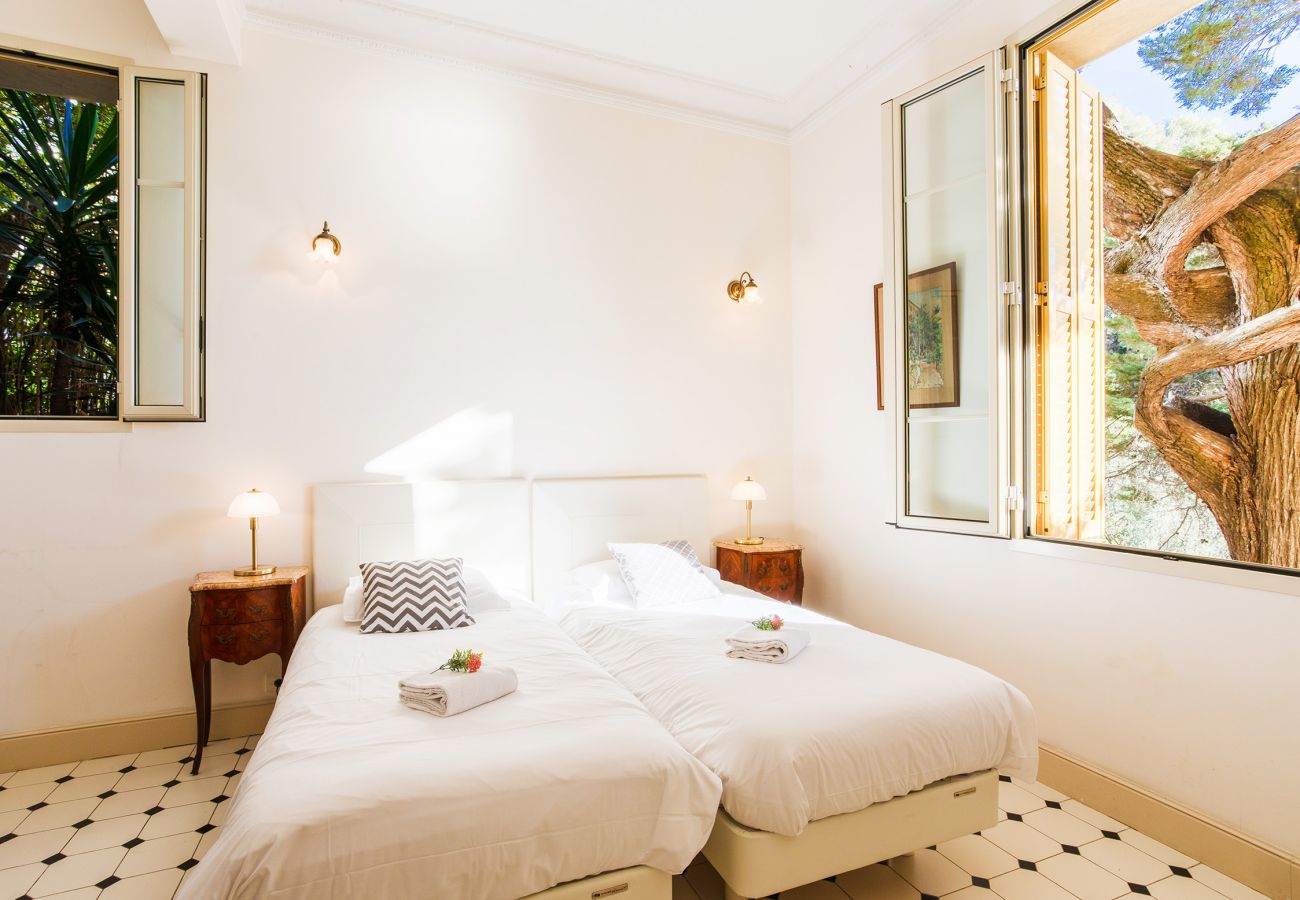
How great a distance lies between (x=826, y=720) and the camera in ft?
6.21

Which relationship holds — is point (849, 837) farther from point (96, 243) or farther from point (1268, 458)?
point (96, 243)

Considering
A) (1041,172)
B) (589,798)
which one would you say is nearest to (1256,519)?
(1041,172)

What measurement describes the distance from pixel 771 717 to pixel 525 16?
3237 millimetres

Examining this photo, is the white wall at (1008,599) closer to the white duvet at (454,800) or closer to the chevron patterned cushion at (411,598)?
the white duvet at (454,800)

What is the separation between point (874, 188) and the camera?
3.69 m

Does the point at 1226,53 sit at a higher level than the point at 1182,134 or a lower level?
higher

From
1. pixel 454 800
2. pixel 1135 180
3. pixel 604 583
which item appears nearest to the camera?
pixel 454 800

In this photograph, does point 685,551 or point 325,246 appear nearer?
point 325,246

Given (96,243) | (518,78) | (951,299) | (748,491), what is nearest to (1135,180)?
(951,299)

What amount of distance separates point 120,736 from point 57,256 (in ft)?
7.18

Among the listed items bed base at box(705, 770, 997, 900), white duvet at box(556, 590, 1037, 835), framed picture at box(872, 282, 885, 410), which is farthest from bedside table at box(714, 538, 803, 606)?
→ bed base at box(705, 770, 997, 900)

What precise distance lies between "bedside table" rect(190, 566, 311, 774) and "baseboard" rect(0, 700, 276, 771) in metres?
0.19

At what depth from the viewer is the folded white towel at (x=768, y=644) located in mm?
2315

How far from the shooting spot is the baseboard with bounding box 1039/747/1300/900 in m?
2.04
